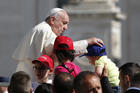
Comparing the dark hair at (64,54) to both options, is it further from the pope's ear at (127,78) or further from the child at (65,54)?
the pope's ear at (127,78)

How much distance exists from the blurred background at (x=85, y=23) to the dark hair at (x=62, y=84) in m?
16.2

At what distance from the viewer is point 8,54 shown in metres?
30.0

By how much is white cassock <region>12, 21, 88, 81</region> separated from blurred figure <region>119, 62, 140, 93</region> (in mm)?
599

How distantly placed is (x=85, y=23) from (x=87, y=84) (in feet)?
65.8

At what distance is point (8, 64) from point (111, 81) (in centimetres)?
2045

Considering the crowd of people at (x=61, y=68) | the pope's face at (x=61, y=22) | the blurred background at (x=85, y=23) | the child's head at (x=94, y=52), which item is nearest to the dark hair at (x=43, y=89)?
the crowd of people at (x=61, y=68)

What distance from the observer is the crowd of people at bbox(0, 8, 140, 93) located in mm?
8023

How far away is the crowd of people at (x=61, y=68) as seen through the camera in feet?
26.3

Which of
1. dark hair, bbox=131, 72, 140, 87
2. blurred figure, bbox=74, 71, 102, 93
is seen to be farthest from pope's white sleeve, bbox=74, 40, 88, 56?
blurred figure, bbox=74, 71, 102, 93

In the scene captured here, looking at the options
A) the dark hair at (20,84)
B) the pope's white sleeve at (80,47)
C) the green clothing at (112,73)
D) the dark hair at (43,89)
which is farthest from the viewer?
the green clothing at (112,73)

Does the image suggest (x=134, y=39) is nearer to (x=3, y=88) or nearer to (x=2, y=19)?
(x=2, y=19)

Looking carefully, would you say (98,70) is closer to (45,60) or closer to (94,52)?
(94,52)

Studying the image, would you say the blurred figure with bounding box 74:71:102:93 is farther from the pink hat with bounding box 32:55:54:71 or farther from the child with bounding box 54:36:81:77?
the pink hat with bounding box 32:55:54:71

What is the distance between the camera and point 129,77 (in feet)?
29.0
